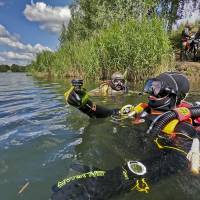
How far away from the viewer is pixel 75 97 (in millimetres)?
5453

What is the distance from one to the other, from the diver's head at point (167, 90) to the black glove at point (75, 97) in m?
1.59

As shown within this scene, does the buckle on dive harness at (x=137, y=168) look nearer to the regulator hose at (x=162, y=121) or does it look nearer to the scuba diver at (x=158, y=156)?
the scuba diver at (x=158, y=156)

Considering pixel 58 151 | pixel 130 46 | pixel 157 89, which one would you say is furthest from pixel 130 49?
pixel 157 89

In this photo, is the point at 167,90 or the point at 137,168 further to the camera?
the point at 167,90

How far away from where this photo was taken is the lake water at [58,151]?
3379 mm

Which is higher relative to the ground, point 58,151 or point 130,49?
point 130,49

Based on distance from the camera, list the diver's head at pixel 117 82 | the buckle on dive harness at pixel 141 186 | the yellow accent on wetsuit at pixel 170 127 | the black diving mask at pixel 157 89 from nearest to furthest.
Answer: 1. the buckle on dive harness at pixel 141 186
2. the yellow accent on wetsuit at pixel 170 127
3. the black diving mask at pixel 157 89
4. the diver's head at pixel 117 82

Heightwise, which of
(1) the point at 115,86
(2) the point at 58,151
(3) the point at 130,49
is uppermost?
(3) the point at 130,49

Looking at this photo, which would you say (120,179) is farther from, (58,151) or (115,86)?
(115,86)

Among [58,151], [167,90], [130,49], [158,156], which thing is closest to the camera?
[158,156]

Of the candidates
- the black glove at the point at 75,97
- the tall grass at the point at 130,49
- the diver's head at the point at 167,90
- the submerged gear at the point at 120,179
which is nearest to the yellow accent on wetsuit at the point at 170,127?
the submerged gear at the point at 120,179

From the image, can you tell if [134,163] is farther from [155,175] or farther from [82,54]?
[82,54]

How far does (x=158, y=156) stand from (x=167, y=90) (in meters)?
0.95

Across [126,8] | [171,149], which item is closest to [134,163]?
[171,149]
